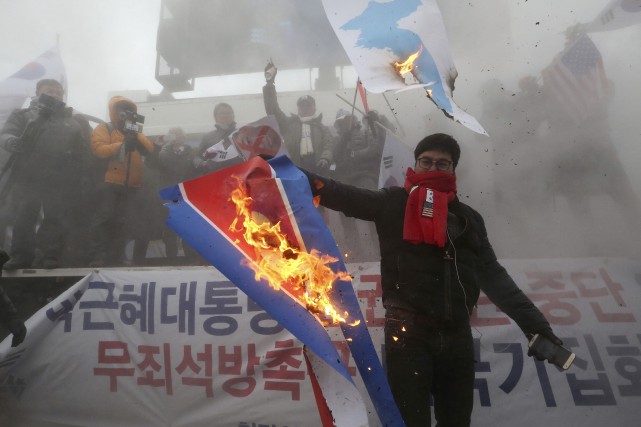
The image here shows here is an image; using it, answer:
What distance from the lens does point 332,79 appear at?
8.26 metres

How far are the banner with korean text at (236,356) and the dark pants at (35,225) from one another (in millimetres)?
670

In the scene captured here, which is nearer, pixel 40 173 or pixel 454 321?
pixel 454 321

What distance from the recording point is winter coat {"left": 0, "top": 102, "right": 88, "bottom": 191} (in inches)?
157

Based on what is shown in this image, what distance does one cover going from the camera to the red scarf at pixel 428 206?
1.81 meters

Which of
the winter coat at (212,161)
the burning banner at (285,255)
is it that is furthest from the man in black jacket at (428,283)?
the winter coat at (212,161)

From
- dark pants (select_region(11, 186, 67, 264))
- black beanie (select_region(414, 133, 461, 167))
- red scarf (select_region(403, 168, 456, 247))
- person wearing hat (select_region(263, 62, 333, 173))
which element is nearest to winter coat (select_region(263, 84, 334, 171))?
person wearing hat (select_region(263, 62, 333, 173))

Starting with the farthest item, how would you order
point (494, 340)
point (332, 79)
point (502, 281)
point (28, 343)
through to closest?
point (332, 79) < point (28, 343) < point (494, 340) < point (502, 281)

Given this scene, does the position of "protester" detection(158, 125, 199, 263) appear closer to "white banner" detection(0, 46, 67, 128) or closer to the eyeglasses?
"white banner" detection(0, 46, 67, 128)

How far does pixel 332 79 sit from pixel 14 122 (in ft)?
17.8

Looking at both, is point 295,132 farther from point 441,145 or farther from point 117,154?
point 441,145

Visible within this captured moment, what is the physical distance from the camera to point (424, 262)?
71.3 inches

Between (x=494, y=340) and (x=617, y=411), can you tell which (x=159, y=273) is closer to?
(x=494, y=340)

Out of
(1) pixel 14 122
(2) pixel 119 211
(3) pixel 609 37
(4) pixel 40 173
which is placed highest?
(3) pixel 609 37

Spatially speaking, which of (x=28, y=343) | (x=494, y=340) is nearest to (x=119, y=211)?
(x=28, y=343)
